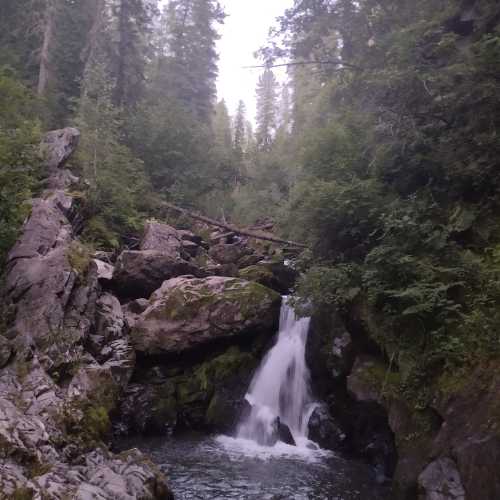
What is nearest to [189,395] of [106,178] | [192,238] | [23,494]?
[23,494]

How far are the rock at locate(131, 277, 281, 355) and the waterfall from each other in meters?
0.67

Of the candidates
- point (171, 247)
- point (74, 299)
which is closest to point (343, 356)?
point (74, 299)

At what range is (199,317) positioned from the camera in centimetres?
1196

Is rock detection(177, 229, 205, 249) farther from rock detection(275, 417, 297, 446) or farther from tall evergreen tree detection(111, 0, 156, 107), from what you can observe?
tall evergreen tree detection(111, 0, 156, 107)

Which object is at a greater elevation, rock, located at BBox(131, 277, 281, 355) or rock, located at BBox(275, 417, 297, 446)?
rock, located at BBox(131, 277, 281, 355)

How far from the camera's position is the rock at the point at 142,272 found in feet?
44.3

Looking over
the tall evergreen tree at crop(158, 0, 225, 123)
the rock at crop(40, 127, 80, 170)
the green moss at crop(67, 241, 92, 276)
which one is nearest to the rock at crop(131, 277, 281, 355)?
the green moss at crop(67, 241, 92, 276)

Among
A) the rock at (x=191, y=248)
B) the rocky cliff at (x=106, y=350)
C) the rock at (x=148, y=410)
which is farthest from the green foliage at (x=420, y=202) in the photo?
the rock at (x=191, y=248)

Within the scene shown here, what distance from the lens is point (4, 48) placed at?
814 inches

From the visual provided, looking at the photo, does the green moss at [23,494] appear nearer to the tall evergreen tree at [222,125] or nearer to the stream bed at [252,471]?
the stream bed at [252,471]

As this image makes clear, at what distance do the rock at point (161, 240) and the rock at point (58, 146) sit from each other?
3.80 meters

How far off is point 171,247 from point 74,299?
226 inches

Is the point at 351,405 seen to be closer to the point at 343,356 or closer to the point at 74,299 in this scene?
the point at 343,356

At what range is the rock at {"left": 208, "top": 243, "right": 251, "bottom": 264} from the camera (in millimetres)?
17247
